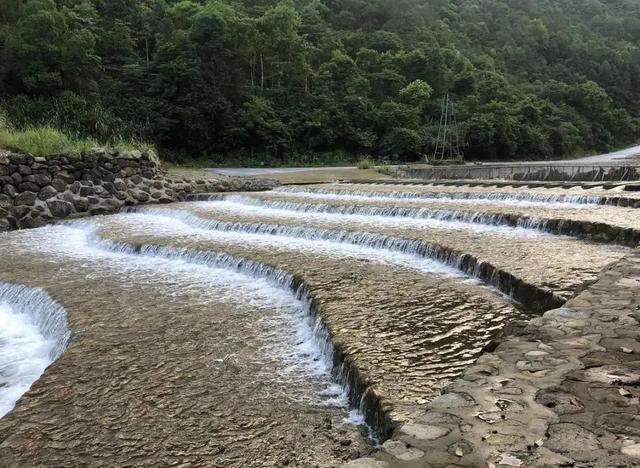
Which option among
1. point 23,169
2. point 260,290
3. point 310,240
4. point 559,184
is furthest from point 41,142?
point 559,184

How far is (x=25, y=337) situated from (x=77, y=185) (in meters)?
8.42

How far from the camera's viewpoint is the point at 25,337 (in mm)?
5316

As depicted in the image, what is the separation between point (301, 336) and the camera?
4641mm

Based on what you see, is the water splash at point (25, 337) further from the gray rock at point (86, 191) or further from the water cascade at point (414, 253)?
the gray rock at point (86, 191)

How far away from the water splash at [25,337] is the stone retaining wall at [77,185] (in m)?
6.10

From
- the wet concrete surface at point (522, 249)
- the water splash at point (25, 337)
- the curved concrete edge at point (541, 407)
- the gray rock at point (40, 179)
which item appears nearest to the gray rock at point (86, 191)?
the gray rock at point (40, 179)

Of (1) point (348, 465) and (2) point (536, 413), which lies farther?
(2) point (536, 413)

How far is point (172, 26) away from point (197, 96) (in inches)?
316

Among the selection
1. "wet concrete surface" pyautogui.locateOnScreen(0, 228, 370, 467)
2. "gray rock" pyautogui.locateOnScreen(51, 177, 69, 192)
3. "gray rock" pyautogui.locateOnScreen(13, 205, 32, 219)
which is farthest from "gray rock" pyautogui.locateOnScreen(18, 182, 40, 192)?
"wet concrete surface" pyautogui.locateOnScreen(0, 228, 370, 467)

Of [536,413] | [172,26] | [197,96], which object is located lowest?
[536,413]

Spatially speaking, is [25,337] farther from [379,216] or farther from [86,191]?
[86,191]

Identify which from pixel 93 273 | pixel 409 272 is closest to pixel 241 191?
pixel 93 273

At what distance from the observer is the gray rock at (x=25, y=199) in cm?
1177

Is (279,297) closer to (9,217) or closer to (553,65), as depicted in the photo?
(9,217)
